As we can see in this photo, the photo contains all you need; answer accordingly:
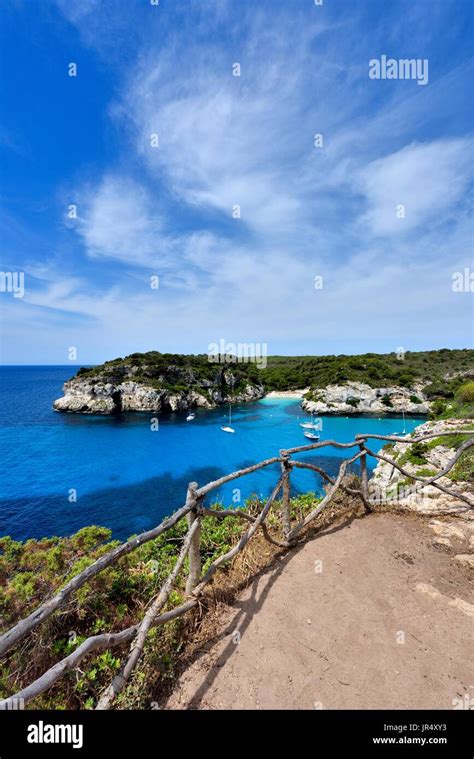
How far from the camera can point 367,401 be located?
5694 centimetres

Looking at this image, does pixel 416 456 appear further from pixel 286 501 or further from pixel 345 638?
pixel 345 638

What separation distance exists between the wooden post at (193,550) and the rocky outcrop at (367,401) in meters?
56.0

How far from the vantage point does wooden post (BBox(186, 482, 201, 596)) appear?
3128 millimetres

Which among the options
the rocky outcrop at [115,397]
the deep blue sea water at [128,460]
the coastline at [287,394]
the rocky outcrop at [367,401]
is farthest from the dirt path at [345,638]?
the coastline at [287,394]

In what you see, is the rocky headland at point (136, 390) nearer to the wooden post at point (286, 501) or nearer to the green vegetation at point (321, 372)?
the green vegetation at point (321, 372)

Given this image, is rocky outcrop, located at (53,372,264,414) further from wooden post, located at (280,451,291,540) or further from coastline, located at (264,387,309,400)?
wooden post, located at (280,451,291,540)

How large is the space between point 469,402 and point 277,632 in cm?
2161

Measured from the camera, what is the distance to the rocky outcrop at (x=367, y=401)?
2179 inches

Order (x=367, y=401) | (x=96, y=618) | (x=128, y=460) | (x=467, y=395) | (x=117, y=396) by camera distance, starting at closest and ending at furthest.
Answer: (x=96, y=618) → (x=467, y=395) → (x=128, y=460) → (x=117, y=396) → (x=367, y=401)

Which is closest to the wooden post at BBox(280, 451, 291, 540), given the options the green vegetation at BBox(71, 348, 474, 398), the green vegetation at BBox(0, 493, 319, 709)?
the green vegetation at BBox(0, 493, 319, 709)

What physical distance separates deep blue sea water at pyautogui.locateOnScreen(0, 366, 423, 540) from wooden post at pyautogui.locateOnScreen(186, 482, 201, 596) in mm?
17083

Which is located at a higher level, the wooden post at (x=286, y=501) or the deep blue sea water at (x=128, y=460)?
the wooden post at (x=286, y=501)

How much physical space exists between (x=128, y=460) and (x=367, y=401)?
44154 mm

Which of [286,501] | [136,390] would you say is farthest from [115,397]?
[286,501]
